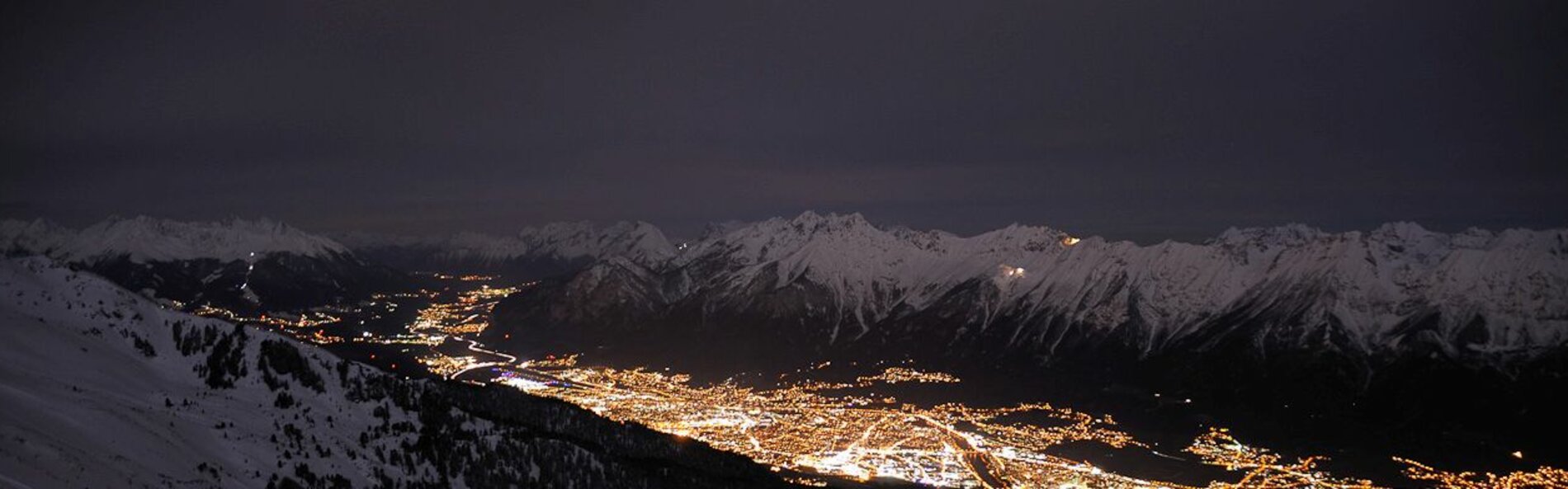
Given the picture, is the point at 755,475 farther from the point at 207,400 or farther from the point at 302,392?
the point at 207,400

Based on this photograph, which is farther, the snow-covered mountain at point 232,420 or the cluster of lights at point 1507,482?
the cluster of lights at point 1507,482

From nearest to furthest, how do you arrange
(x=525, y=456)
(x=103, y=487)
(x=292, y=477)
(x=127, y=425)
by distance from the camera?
1. (x=103, y=487)
2. (x=127, y=425)
3. (x=292, y=477)
4. (x=525, y=456)

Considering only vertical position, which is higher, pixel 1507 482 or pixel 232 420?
pixel 232 420

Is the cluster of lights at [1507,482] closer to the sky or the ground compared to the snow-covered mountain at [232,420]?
closer to the ground

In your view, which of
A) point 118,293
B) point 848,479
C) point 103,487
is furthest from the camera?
point 848,479

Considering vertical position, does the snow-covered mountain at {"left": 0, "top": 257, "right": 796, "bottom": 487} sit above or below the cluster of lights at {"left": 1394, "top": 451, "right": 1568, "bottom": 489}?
above

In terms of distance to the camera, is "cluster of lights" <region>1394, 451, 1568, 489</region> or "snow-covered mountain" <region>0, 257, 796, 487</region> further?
"cluster of lights" <region>1394, 451, 1568, 489</region>

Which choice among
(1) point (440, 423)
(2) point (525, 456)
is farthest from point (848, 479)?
(1) point (440, 423)

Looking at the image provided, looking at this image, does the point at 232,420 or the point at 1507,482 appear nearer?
the point at 232,420
